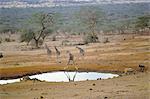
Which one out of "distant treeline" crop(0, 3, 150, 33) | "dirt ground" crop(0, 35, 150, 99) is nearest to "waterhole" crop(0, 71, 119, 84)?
"dirt ground" crop(0, 35, 150, 99)

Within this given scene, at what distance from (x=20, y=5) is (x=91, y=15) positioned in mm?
38113

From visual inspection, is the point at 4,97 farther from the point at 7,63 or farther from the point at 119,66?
the point at 7,63

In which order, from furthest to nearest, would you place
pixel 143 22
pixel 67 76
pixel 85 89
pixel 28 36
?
1. pixel 143 22
2. pixel 28 36
3. pixel 67 76
4. pixel 85 89

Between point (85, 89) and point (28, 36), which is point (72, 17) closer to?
point (28, 36)

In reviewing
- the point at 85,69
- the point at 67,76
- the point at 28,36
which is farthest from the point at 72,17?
the point at 67,76

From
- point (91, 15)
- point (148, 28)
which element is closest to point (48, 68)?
point (91, 15)

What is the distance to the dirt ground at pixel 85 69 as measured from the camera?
13.2 m

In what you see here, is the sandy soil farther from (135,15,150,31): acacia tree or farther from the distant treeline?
the distant treeline

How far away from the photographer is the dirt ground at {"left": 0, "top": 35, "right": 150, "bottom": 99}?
1317cm

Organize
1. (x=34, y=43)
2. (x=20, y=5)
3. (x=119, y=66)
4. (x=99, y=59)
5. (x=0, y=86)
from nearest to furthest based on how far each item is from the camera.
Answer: (x=0, y=86) → (x=119, y=66) → (x=99, y=59) → (x=34, y=43) → (x=20, y=5)

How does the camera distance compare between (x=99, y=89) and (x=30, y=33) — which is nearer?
(x=99, y=89)

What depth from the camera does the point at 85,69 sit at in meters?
22.3

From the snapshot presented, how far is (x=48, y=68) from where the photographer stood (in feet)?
76.0

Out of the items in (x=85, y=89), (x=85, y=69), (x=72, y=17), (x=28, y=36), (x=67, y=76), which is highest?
(x=72, y=17)
